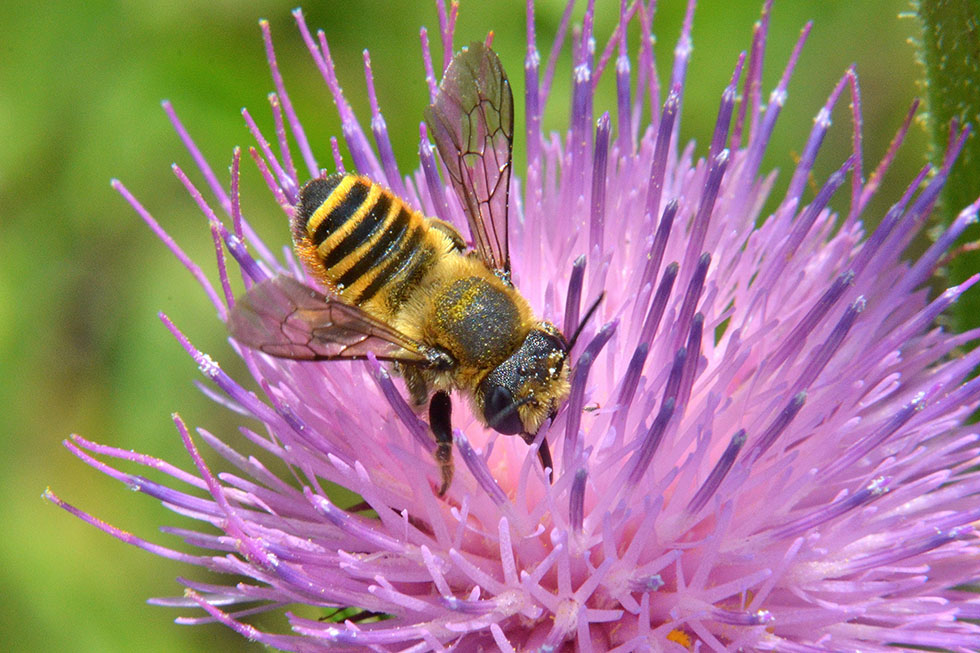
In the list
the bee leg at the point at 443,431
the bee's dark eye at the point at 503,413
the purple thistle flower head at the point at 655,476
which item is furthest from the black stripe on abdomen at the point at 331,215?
the bee's dark eye at the point at 503,413

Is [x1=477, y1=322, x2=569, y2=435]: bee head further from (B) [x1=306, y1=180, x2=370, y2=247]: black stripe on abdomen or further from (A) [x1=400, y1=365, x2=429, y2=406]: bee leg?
(B) [x1=306, y1=180, x2=370, y2=247]: black stripe on abdomen

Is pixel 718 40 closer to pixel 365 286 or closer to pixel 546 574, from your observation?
pixel 365 286

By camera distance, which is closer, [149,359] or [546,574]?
[546,574]

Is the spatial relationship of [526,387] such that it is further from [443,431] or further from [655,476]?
[655,476]

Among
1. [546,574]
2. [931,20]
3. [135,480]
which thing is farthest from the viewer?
[931,20]

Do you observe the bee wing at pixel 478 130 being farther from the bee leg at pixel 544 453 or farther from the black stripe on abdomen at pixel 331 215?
the bee leg at pixel 544 453

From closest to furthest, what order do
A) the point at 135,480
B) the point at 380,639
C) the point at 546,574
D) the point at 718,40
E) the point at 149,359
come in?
the point at 380,639, the point at 546,574, the point at 135,480, the point at 149,359, the point at 718,40

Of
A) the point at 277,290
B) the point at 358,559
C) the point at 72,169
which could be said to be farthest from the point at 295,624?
the point at 72,169

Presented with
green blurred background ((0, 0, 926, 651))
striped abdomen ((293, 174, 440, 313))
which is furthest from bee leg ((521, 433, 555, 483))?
green blurred background ((0, 0, 926, 651))
